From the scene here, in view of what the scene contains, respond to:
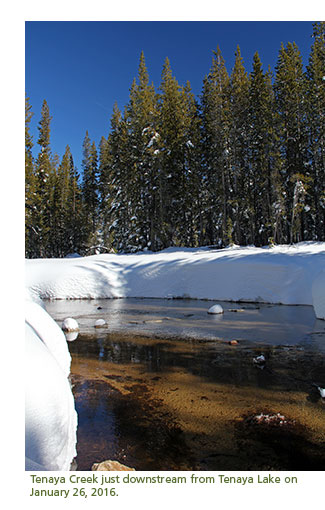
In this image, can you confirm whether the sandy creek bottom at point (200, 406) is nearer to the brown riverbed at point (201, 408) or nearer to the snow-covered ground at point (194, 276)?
the brown riverbed at point (201, 408)

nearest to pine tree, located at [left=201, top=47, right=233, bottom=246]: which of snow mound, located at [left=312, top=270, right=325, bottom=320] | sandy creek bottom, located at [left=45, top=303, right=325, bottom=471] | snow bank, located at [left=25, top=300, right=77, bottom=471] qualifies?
snow mound, located at [left=312, top=270, right=325, bottom=320]

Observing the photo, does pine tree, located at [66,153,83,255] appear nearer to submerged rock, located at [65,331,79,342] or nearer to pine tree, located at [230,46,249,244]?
pine tree, located at [230,46,249,244]

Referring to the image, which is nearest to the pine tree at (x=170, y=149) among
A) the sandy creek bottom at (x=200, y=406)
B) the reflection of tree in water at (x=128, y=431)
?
the sandy creek bottom at (x=200, y=406)

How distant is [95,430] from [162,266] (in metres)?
14.6

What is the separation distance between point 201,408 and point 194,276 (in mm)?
12868

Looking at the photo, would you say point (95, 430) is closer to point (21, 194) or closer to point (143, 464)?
point (143, 464)

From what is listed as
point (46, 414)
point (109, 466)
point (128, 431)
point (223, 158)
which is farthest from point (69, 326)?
point (223, 158)

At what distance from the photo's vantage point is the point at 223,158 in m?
24.4

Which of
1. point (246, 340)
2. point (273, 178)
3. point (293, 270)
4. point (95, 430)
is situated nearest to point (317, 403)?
point (95, 430)

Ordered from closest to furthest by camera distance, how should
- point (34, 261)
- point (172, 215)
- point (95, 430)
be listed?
point (95, 430) < point (34, 261) < point (172, 215)

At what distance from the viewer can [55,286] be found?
58.9ft

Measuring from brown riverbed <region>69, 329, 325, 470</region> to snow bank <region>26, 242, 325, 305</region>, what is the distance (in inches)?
308

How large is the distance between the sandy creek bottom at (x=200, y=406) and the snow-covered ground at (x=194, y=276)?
7492 millimetres

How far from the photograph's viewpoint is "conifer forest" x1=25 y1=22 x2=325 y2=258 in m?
23.2
